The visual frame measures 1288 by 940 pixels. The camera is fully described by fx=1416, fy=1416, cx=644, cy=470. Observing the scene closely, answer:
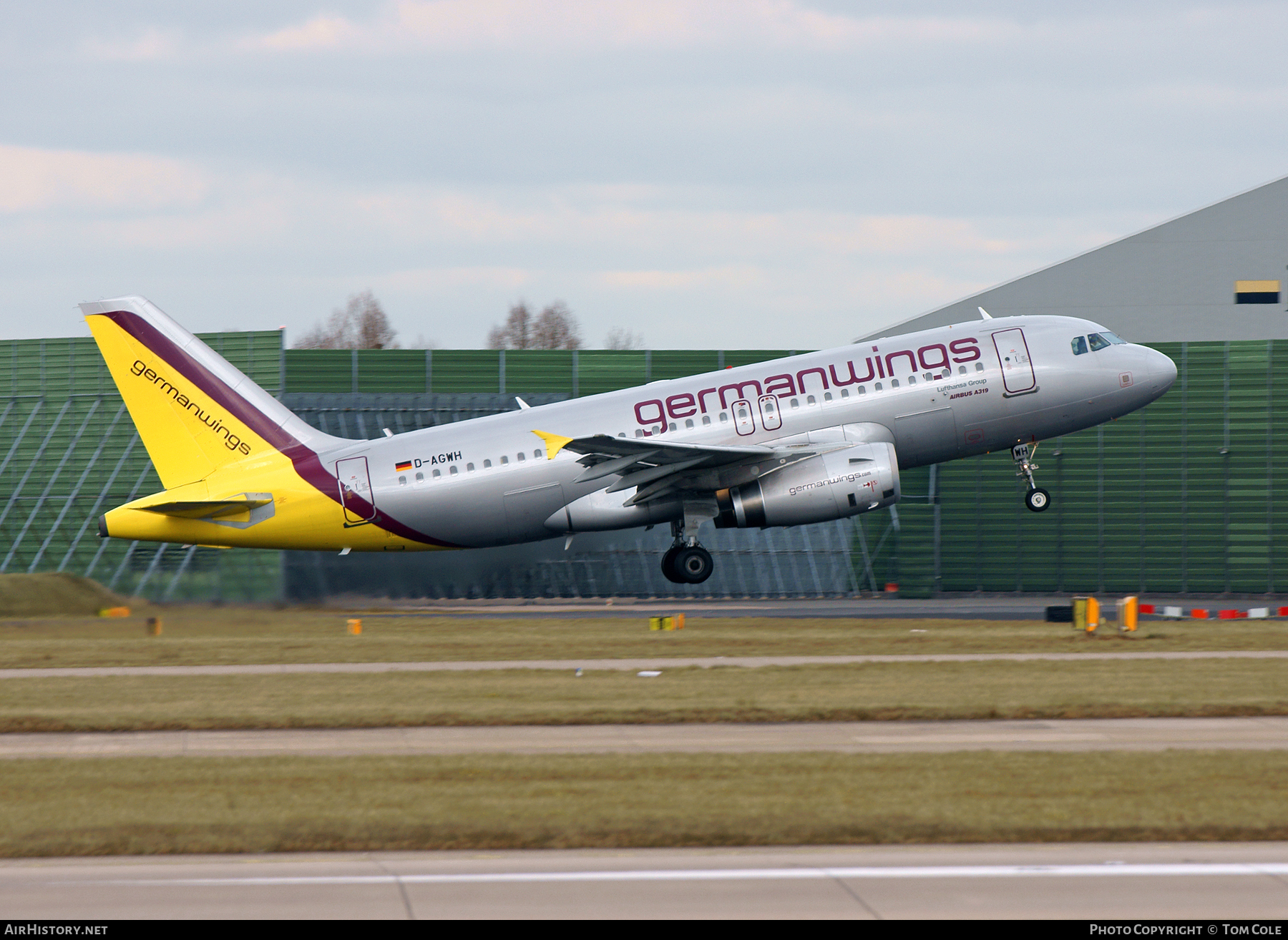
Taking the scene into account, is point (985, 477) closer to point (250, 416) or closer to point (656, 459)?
point (656, 459)

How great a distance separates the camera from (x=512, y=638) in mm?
29188

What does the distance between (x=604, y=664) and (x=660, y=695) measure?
4271 millimetres

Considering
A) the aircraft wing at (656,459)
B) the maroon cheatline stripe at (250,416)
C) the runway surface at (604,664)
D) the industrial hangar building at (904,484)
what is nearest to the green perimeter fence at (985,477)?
the industrial hangar building at (904,484)

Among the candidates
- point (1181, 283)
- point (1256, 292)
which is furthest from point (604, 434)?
point (1256, 292)

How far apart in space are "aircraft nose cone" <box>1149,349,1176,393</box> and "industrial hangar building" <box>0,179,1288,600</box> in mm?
15687

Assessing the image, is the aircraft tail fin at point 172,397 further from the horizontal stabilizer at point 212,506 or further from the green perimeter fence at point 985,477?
the green perimeter fence at point 985,477

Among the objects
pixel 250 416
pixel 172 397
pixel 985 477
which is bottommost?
pixel 985 477

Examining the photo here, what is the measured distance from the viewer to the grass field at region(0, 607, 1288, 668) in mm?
25781

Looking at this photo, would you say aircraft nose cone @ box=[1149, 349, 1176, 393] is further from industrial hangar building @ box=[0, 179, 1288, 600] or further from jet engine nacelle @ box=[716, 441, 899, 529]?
industrial hangar building @ box=[0, 179, 1288, 600]

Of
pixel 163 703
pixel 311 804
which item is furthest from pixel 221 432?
pixel 311 804

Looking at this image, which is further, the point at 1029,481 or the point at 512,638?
the point at 1029,481

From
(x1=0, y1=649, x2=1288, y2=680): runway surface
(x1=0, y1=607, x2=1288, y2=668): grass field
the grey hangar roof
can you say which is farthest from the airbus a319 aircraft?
the grey hangar roof

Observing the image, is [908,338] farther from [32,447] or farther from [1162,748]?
[32,447]

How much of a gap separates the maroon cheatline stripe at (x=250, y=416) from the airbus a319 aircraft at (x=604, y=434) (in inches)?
1.5
